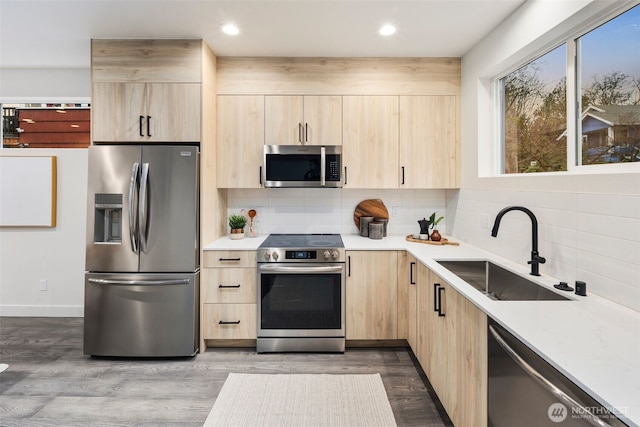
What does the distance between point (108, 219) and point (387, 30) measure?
2.69m

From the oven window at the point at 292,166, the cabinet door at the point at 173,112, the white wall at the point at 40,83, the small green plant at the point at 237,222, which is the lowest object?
the small green plant at the point at 237,222

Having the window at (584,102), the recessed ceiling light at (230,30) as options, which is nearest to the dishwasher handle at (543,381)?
the window at (584,102)

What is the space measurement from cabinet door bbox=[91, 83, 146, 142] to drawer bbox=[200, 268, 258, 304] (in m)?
1.34

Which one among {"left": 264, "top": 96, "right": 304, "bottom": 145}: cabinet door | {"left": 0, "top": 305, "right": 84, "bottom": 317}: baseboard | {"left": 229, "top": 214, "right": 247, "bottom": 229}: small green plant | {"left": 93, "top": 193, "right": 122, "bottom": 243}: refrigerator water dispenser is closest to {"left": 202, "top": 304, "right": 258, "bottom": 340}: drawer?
{"left": 229, "top": 214, "right": 247, "bottom": 229}: small green plant

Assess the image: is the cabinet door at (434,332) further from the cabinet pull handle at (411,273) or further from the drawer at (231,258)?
the drawer at (231,258)

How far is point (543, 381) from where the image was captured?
107 centimetres

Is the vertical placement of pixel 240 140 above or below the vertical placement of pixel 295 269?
above

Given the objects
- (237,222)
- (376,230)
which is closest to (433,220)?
(376,230)

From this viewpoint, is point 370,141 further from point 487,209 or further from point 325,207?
point 487,209

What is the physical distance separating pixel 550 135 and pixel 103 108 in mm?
3398

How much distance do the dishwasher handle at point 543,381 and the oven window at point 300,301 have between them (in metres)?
1.58

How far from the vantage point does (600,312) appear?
4.65 feet

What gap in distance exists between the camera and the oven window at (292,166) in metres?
3.12

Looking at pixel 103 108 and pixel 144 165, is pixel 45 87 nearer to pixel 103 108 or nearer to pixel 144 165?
pixel 103 108
